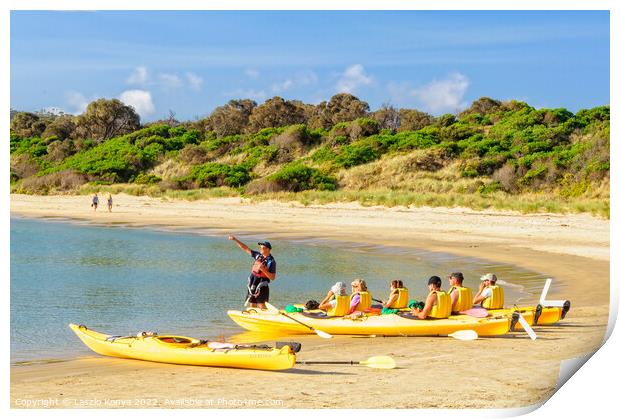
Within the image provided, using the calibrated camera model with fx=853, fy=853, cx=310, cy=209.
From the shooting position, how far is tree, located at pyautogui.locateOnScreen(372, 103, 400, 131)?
41688 millimetres

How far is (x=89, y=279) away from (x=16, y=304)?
3021mm

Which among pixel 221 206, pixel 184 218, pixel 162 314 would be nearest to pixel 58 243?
pixel 184 218

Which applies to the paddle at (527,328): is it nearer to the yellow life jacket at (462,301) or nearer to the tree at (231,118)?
the yellow life jacket at (462,301)

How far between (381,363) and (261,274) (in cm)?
262

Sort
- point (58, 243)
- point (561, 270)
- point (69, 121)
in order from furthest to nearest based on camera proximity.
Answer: point (69, 121), point (58, 243), point (561, 270)

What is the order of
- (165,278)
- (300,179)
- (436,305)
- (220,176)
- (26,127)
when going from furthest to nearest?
(26,127) → (220,176) → (300,179) → (165,278) → (436,305)

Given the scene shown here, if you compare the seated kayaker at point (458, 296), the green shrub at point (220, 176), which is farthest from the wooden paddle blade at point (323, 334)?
the green shrub at point (220, 176)

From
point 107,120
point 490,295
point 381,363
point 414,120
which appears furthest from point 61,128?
point 381,363

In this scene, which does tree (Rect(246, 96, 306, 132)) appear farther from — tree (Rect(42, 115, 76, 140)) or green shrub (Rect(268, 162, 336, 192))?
green shrub (Rect(268, 162, 336, 192))

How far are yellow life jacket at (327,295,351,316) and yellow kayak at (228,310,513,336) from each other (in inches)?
Result: 4.0

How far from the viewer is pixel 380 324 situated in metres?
9.86

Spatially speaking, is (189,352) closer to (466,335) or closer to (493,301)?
(466,335)
